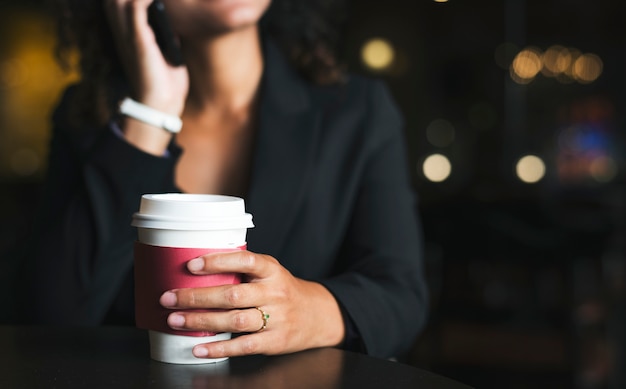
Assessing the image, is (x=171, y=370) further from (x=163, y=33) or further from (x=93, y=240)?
(x=163, y=33)

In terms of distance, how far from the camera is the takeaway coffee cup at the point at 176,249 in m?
0.88

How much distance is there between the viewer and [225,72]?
1.71 metres

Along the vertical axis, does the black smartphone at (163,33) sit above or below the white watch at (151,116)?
above

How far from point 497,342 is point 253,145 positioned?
2792mm

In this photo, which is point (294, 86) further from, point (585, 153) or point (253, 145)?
point (585, 153)

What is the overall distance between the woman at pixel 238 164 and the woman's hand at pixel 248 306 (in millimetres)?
126

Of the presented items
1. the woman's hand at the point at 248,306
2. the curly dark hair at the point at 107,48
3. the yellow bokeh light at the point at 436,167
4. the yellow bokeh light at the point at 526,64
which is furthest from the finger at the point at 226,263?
the yellow bokeh light at the point at 526,64

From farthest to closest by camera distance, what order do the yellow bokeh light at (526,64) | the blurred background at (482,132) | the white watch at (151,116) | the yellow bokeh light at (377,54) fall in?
the yellow bokeh light at (526,64) → the yellow bokeh light at (377,54) → the blurred background at (482,132) → the white watch at (151,116)

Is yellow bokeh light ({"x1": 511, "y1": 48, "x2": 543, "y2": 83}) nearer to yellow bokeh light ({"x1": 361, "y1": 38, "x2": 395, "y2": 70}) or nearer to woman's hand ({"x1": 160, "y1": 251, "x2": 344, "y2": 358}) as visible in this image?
yellow bokeh light ({"x1": 361, "y1": 38, "x2": 395, "y2": 70})

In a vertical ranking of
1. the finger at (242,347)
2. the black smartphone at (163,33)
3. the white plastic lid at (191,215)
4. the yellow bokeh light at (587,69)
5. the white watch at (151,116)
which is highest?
the yellow bokeh light at (587,69)

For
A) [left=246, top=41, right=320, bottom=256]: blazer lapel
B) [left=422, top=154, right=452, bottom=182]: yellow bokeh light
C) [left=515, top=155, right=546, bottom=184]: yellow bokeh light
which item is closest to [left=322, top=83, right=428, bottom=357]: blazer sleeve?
[left=246, top=41, right=320, bottom=256]: blazer lapel

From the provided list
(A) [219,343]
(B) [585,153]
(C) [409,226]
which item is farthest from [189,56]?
(B) [585,153]

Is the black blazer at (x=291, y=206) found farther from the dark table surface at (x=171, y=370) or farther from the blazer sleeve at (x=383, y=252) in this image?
the dark table surface at (x=171, y=370)

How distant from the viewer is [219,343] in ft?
2.93
